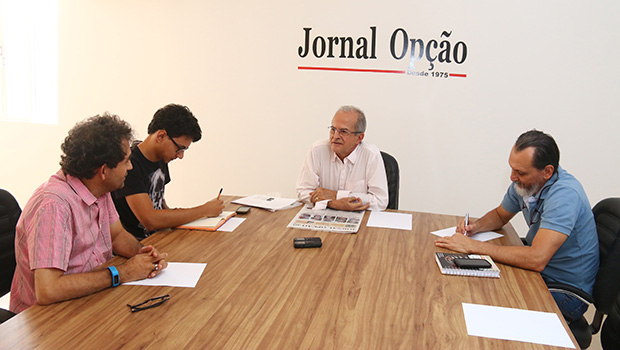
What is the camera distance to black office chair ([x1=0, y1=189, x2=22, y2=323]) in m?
2.18

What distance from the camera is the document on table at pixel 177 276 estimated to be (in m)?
1.77

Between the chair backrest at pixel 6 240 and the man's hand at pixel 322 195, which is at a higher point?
the man's hand at pixel 322 195

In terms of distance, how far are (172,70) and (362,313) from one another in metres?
3.65

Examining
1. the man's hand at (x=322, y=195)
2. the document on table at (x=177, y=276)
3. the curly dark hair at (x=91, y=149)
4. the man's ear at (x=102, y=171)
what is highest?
the curly dark hair at (x=91, y=149)

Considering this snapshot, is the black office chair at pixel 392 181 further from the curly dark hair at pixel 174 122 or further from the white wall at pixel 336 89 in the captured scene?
the curly dark hair at pixel 174 122

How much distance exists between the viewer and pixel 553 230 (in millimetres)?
2129

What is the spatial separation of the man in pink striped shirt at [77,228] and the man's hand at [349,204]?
3.93ft

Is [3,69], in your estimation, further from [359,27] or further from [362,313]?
[362,313]

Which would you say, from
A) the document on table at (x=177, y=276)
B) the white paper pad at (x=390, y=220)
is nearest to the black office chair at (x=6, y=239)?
the document on table at (x=177, y=276)

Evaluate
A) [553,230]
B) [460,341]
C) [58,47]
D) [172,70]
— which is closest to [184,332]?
[460,341]

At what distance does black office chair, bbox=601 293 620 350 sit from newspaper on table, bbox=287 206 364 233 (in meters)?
1.17

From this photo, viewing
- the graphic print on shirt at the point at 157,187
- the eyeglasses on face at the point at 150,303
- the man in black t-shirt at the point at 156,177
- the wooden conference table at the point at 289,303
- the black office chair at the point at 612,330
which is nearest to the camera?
the wooden conference table at the point at 289,303

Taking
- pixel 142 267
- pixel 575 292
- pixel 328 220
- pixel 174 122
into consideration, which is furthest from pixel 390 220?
pixel 142 267

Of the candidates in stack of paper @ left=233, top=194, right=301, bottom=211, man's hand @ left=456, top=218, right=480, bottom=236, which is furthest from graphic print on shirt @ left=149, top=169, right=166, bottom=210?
man's hand @ left=456, top=218, right=480, bottom=236
